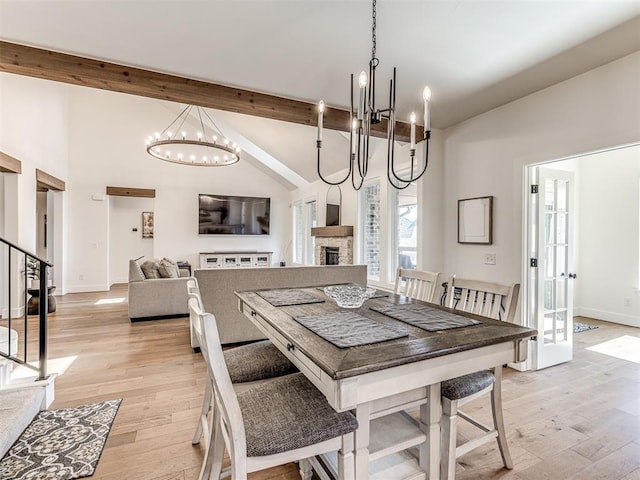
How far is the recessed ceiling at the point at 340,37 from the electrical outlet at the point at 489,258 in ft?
5.03

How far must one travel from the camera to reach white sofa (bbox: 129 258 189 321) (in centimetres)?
436

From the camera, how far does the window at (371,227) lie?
513 centimetres

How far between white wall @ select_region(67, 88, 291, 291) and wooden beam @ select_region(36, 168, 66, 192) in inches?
21.5

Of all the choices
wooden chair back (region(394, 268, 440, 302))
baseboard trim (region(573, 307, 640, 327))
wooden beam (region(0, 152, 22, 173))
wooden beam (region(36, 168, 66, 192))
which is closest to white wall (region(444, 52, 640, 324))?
wooden chair back (region(394, 268, 440, 302))

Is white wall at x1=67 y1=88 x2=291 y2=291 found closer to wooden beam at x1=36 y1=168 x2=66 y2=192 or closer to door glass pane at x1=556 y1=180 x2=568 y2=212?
wooden beam at x1=36 y1=168 x2=66 y2=192

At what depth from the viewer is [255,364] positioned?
1.74 metres

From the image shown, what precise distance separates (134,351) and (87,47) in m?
2.78

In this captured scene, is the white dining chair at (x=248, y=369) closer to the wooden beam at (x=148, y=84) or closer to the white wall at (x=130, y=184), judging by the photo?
the wooden beam at (x=148, y=84)

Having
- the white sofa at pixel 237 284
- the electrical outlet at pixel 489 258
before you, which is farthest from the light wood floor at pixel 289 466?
the electrical outlet at pixel 489 258

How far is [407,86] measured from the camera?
2793 millimetres

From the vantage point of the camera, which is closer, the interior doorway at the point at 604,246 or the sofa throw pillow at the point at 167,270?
the interior doorway at the point at 604,246

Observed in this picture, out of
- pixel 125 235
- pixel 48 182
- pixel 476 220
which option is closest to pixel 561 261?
pixel 476 220

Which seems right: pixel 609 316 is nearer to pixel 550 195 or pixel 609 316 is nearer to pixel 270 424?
pixel 550 195

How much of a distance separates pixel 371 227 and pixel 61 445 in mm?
4439
